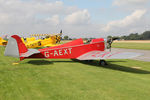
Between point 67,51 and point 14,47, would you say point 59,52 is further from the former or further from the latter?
point 14,47

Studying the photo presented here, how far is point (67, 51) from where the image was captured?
1130 centimetres

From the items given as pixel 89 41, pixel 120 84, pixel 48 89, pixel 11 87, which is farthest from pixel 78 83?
pixel 89 41

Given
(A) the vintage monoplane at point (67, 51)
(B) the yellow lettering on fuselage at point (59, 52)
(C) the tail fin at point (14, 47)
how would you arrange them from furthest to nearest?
(B) the yellow lettering on fuselage at point (59, 52), (A) the vintage monoplane at point (67, 51), (C) the tail fin at point (14, 47)

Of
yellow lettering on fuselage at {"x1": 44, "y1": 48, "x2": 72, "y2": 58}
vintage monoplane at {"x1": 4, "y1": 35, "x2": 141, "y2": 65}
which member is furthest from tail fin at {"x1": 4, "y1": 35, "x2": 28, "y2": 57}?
yellow lettering on fuselage at {"x1": 44, "y1": 48, "x2": 72, "y2": 58}

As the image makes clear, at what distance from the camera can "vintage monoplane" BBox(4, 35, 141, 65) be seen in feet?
31.7

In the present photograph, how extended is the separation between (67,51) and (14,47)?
4211 mm

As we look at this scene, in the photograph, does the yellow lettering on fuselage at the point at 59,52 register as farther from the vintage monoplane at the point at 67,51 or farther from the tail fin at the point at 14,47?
the tail fin at the point at 14,47

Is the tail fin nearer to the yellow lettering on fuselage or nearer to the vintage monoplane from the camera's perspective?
the vintage monoplane

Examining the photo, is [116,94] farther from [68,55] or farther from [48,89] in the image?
[68,55]

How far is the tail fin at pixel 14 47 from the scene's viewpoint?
9.47 meters

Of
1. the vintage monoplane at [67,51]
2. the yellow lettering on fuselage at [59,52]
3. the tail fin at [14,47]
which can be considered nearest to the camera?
the tail fin at [14,47]

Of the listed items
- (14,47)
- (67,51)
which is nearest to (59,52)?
(67,51)

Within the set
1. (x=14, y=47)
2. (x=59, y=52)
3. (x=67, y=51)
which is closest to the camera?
(x=14, y=47)

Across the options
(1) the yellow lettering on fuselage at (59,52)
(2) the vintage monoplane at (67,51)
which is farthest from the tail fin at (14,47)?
(1) the yellow lettering on fuselage at (59,52)
